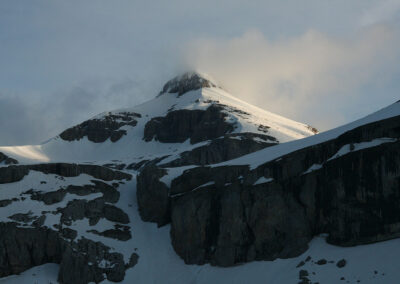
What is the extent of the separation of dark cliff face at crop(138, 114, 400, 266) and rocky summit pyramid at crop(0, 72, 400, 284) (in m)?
0.16

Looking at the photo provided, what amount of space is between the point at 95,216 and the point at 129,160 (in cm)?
7730

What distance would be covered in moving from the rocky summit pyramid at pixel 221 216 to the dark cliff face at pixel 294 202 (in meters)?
0.16

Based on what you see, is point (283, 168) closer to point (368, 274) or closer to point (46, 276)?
point (368, 274)

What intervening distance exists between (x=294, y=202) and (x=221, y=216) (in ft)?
39.4

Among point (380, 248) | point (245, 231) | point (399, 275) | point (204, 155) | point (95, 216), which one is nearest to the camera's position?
point (399, 275)

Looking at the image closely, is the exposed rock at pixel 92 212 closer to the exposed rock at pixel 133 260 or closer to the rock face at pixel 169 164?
the rock face at pixel 169 164

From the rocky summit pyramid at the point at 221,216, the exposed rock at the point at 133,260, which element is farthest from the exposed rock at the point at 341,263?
the exposed rock at the point at 133,260

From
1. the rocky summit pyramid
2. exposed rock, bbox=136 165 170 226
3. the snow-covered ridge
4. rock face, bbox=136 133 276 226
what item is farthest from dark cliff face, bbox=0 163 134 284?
the snow-covered ridge

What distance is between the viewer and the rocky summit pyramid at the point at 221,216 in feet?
294

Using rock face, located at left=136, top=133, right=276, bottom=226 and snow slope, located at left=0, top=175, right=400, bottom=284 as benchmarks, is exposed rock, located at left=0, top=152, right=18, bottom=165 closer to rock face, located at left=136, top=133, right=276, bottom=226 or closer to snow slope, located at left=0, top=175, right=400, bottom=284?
rock face, located at left=136, top=133, right=276, bottom=226

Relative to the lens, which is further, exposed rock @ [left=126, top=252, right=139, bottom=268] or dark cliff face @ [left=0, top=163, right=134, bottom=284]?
exposed rock @ [left=126, top=252, right=139, bottom=268]

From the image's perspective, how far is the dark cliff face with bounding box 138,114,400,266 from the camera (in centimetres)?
8962

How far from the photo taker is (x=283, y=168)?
4045 inches

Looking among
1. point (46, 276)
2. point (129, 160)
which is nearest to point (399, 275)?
point (46, 276)
